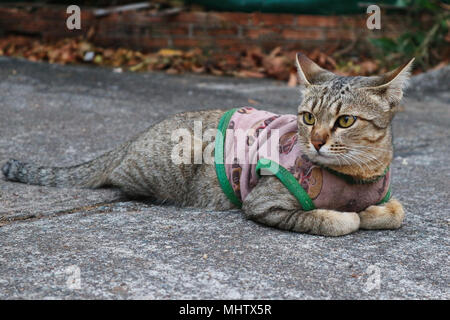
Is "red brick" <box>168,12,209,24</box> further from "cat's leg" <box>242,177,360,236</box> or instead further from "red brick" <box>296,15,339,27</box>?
"cat's leg" <box>242,177,360,236</box>

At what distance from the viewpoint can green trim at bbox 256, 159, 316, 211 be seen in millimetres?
2902

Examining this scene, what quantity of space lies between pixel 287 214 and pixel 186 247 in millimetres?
575

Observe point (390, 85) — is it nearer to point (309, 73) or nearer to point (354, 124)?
point (354, 124)

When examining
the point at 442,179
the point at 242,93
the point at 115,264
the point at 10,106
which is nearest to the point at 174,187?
the point at 115,264

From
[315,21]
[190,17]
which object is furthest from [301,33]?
[190,17]

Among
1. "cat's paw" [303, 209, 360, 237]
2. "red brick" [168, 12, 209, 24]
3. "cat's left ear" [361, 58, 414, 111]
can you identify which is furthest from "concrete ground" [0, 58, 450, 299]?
"red brick" [168, 12, 209, 24]

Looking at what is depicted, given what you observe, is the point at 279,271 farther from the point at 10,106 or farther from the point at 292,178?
the point at 10,106

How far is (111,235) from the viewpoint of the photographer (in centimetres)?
279

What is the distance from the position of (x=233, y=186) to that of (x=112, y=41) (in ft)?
18.7

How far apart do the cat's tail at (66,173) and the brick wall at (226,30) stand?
15.3ft

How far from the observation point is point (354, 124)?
2832mm

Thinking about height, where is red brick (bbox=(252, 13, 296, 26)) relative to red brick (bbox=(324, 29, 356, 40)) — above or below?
above

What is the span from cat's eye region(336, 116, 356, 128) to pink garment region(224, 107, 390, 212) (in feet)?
0.79

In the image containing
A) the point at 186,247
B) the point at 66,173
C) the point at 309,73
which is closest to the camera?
the point at 186,247
